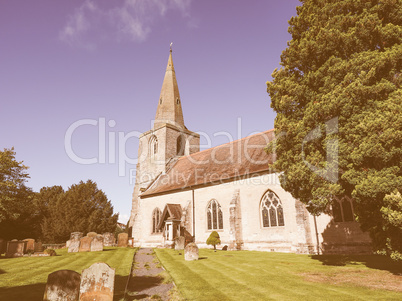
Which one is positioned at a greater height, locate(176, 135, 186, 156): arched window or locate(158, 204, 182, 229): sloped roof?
locate(176, 135, 186, 156): arched window

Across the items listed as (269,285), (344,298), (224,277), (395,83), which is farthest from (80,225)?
(395,83)

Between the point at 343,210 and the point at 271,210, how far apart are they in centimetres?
522

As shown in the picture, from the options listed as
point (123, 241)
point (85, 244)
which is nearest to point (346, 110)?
point (85, 244)

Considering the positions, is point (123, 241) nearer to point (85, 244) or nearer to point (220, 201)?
point (85, 244)

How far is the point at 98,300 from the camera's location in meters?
6.65

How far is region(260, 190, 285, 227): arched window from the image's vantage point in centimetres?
1895

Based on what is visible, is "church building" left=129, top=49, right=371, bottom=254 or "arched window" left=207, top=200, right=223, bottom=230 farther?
"arched window" left=207, top=200, right=223, bottom=230

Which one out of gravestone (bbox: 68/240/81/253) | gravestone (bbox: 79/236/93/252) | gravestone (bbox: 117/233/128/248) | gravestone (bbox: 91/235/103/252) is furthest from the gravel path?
gravestone (bbox: 117/233/128/248)

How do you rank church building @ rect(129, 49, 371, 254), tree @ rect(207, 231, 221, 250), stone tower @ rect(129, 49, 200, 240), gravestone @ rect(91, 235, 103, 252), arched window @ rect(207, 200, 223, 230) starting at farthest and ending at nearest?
stone tower @ rect(129, 49, 200, 240)
arched window @ rect(207, 200, 223, 230)
gravestone @ rect(91, 235, 103, 252)
tree @ rect(207, 231, 221, 250)
church building @ rect(129, 49, 371, 254)

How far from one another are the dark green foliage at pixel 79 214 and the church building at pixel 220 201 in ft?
20.1

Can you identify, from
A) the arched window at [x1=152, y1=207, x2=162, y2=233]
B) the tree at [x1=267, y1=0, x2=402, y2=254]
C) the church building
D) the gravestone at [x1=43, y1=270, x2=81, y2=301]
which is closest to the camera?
the gravestone at [x1=43, y1=270, x2=81, y2=301]

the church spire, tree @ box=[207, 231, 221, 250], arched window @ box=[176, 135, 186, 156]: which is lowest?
tree @ box=[207, 231, 221, 250]

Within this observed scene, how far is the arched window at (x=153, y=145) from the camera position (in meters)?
36.3

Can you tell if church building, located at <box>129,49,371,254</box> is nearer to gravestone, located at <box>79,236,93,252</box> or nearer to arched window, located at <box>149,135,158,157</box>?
arched window, located at <box>149,135,158,157</box>
